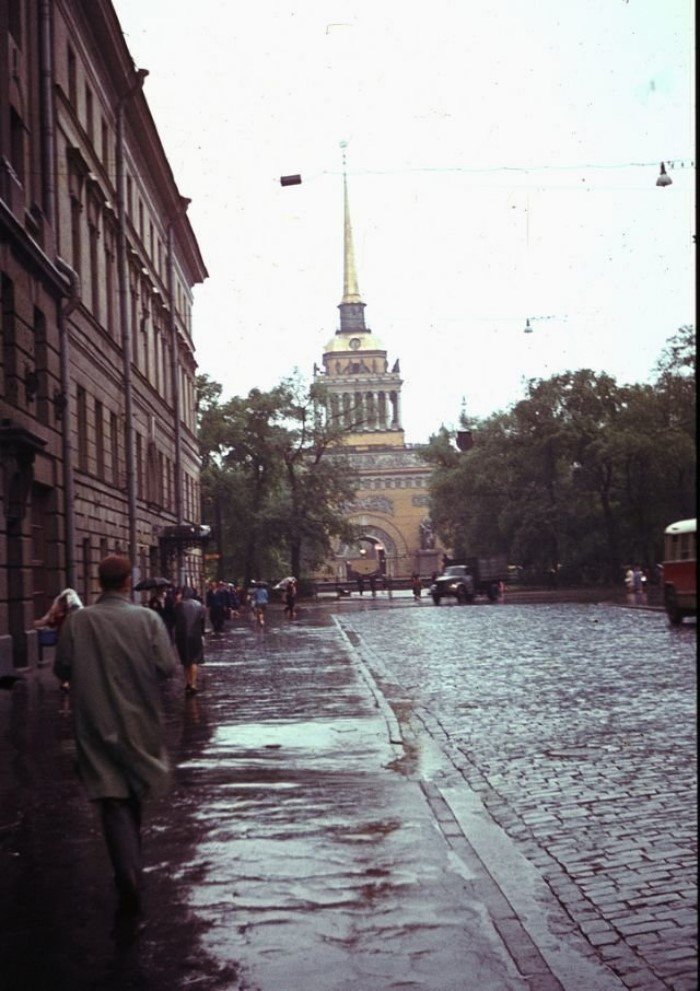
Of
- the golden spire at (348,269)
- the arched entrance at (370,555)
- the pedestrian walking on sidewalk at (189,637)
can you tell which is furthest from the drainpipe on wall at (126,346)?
the golden spire at (348,269)

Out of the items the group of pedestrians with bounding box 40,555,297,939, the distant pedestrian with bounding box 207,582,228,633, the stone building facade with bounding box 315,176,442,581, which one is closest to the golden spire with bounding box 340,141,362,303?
the stone building facade with bounding box 315,176,442,581

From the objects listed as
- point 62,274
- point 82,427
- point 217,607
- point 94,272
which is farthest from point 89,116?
point 217,607

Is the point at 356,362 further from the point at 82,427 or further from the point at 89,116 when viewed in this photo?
the point at 82,427

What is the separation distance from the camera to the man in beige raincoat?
666 cm

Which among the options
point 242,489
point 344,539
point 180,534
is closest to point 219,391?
point 242,489

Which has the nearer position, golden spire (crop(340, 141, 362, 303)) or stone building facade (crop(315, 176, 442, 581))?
stone building facade (crop(315, 176, 442, 581))

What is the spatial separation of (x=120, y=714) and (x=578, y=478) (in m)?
65.9

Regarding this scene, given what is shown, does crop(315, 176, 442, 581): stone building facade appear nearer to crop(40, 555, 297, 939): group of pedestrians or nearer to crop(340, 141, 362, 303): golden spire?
crop(340, 141, 362, 303): golden spire

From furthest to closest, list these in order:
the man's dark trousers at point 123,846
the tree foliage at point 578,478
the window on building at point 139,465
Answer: the tree foliage at point 578,478
the window on building at point 139,465
the man's dark trousers at point 123,846

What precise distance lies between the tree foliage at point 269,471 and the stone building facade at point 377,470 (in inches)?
1539

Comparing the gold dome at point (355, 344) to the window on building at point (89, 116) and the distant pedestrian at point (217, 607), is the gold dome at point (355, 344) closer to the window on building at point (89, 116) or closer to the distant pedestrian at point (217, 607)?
the distant pedestrian at point (217, 607)

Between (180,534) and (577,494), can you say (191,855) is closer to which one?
(180,534)

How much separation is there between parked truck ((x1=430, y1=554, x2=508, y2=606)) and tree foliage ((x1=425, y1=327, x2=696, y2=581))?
226 inches

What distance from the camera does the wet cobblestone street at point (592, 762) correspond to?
628 centimetres
